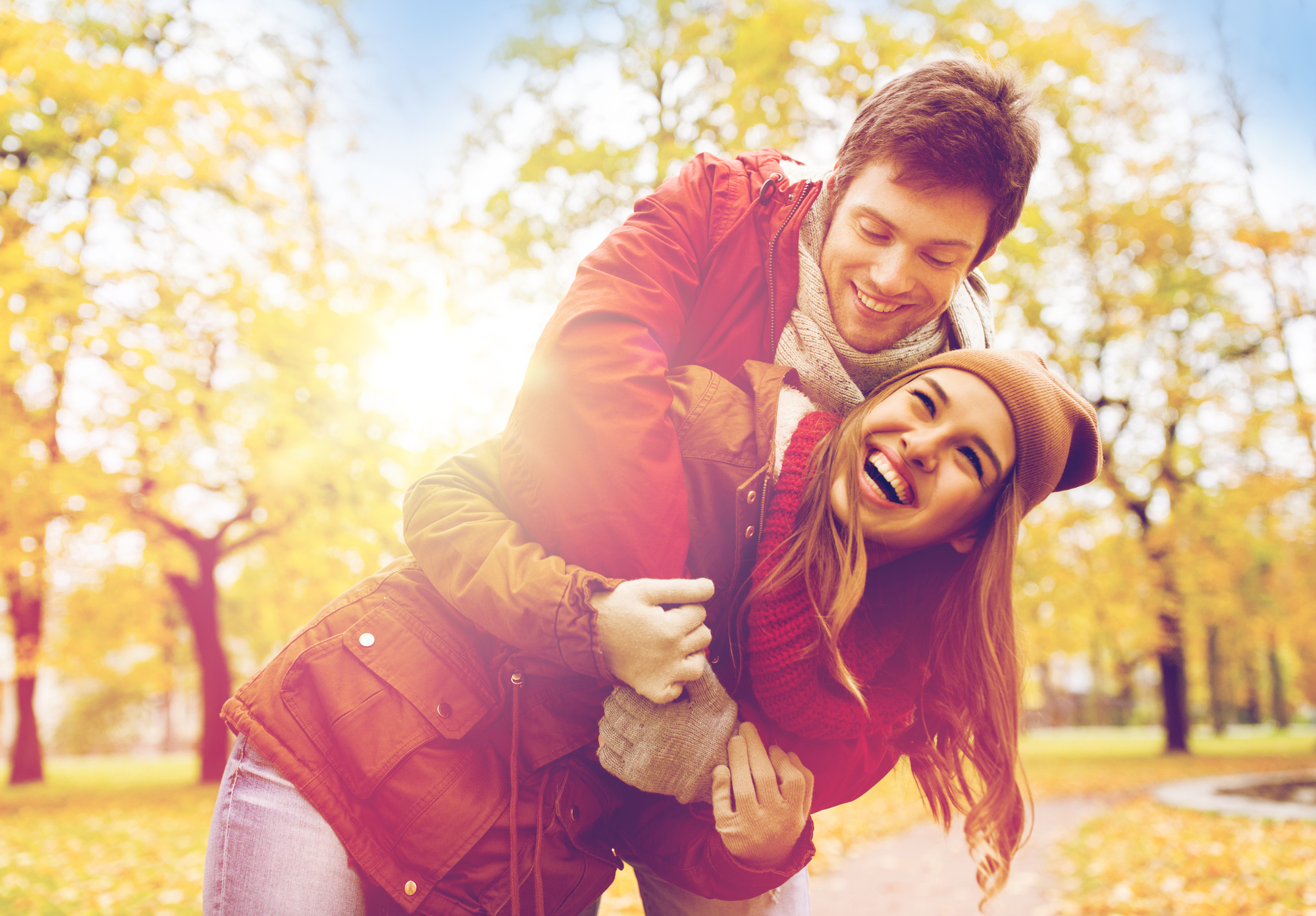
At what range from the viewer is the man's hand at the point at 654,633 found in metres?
1.25

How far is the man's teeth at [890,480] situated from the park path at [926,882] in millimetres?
4439

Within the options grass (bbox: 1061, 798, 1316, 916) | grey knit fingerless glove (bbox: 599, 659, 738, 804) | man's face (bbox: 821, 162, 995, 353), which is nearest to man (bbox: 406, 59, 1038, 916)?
man's face (bbox: 821, 162, 995, 353)

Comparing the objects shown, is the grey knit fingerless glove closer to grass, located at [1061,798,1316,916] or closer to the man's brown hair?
the man's brown hair

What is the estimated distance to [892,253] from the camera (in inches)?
60.8

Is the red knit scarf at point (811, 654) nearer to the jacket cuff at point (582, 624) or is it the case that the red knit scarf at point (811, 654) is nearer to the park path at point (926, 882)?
the jacket cuff at point (582, 624)

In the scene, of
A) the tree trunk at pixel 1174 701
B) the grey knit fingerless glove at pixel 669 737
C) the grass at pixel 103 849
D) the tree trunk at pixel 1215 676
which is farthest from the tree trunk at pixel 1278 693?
the grey knit fingerless glove at pixel 669 737

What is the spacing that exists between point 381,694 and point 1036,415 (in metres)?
1.29

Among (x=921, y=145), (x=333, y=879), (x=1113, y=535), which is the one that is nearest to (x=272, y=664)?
(x=333, y=879)

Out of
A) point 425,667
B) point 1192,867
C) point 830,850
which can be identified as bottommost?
point 830,850

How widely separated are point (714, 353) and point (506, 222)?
904 centimetres

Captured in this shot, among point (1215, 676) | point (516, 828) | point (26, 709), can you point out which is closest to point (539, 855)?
point (516, 828)

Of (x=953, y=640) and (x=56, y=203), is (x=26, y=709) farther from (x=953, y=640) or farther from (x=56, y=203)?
(x=953, y=640)

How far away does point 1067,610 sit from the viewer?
12.5 meters

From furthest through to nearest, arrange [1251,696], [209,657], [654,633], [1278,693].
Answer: [1251,696]
[1278,693]
[209,657]
[654,633]
